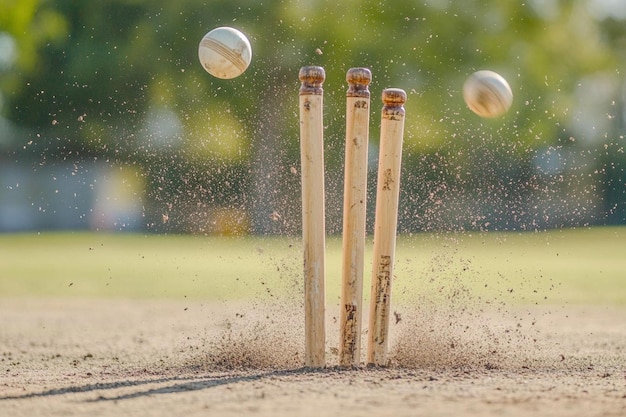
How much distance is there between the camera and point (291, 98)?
3862 cm

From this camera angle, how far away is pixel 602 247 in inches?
1277

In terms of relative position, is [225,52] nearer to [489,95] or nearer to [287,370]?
[489,95]

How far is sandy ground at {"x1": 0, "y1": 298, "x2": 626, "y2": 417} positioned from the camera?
229 inches

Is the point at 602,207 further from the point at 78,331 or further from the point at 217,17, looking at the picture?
the point at 78,331

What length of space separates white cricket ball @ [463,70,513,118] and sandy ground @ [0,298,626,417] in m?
1.91

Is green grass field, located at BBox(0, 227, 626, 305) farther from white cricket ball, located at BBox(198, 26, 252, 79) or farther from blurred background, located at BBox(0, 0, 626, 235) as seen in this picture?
blurred background, located at BBox(0, 0, 626, 235)

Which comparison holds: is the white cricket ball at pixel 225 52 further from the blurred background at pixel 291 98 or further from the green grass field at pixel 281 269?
the blurred background at pixel 291 98

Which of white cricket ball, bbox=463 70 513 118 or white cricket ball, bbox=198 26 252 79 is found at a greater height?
white cricket ball, bbox=198 26 252 79

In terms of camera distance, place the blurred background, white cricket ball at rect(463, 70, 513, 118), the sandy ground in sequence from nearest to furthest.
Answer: the sandy ground < white cricket ball at rect(463, 70, 513, 118) < the blurred background

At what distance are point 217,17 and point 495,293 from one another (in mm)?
25242

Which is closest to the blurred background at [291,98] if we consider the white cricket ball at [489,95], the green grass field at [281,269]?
the green grass field at [281,269]

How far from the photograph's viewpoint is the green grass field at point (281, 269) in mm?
16297

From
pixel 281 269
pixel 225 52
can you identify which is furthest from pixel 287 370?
pixel 281 269

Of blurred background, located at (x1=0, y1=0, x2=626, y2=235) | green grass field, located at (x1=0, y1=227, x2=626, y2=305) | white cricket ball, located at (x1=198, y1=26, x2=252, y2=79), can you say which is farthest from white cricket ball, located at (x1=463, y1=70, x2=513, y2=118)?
blurred background, located at (x1=0, y1=0, x2=626, y2=235)
